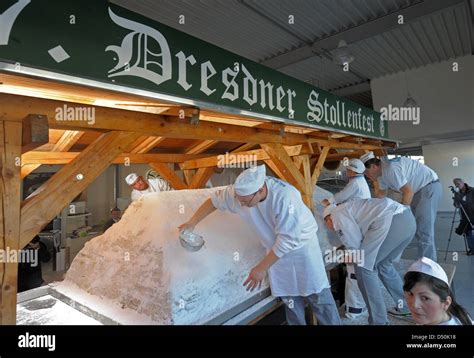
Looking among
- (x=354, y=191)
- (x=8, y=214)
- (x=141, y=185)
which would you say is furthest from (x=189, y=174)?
(x=8, y=214)

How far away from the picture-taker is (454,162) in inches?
337

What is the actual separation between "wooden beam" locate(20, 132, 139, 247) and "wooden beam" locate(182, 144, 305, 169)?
1.83m

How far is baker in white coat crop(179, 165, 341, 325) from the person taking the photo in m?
2.24

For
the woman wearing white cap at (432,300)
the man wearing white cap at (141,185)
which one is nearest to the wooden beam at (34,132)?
the woman wearing white cap at (432,300)

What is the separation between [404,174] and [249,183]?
220cm

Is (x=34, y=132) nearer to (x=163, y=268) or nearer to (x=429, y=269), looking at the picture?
(x=163, y=268)

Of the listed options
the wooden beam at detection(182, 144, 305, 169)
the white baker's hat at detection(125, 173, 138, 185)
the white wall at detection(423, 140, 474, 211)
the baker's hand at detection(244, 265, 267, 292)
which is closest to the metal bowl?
the baker's hand at detection(244, 265, 267, 292)

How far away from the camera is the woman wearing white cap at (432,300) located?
1.44m

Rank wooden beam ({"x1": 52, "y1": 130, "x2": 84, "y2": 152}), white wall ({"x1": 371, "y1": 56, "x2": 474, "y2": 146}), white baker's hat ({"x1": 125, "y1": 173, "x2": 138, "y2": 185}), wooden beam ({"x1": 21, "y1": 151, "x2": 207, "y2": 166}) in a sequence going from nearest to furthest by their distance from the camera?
wooden beam ({"x1": 52, "y1": 130, "x2": 84, "y2": 152}), wooden beam ({"x1": 21, "y1": 151, "x2": 207, "y2": 166}), white baker's hat ({"x1": 125, "y1": 173, "x2": 138, "y2": 185}), white wall ({"x1": 371, "y1": 56, "x2": 474, "y2": 146})

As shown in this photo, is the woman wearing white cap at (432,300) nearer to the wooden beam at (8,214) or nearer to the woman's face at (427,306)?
the woman's face at (427,306)

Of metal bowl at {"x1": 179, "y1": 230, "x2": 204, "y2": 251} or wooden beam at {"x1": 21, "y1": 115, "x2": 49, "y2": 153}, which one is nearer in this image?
wooden beam at {"x1": 21, "y1": 115, "x2": 49, "y2": 153}

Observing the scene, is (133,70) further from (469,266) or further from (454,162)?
(454,162)

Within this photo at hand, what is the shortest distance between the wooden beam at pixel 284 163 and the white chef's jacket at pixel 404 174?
96 centimetres

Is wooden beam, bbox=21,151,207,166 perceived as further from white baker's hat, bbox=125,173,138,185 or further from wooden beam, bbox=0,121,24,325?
white baker's hat, bbox=125,173,138,185
